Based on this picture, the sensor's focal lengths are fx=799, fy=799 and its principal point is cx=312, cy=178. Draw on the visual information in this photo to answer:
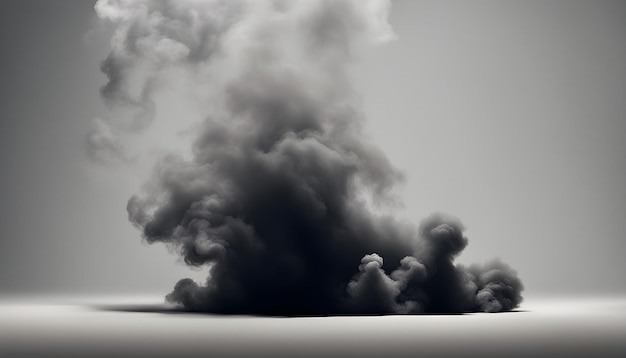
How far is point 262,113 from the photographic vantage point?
181 ft

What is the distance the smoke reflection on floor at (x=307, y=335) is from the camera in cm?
2575

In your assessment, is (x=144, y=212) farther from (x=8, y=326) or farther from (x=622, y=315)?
(x=622, y=315)

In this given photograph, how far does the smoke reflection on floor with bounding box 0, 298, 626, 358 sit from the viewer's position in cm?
2575

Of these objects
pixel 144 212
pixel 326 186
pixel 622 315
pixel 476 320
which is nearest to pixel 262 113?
pixel 326 186

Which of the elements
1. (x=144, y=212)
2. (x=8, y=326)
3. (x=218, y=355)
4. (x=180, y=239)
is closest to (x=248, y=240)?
(x=180, y=239)

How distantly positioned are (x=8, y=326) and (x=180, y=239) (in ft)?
47.4

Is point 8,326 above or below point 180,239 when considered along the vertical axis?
below

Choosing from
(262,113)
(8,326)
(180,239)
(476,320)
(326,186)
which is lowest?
(8,326)

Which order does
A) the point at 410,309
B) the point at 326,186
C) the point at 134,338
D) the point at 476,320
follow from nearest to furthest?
1. the point at 134,338
2. the point at 476,320
3. the point at 410,309
4. the point at 326,186

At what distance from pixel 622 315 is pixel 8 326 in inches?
1245

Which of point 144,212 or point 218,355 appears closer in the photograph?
point 218,355

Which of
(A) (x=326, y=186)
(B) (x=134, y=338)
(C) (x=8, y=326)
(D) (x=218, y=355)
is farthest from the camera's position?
(A) (x=326, y=186)

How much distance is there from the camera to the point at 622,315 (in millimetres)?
43656

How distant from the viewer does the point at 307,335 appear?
31469 millimetres
